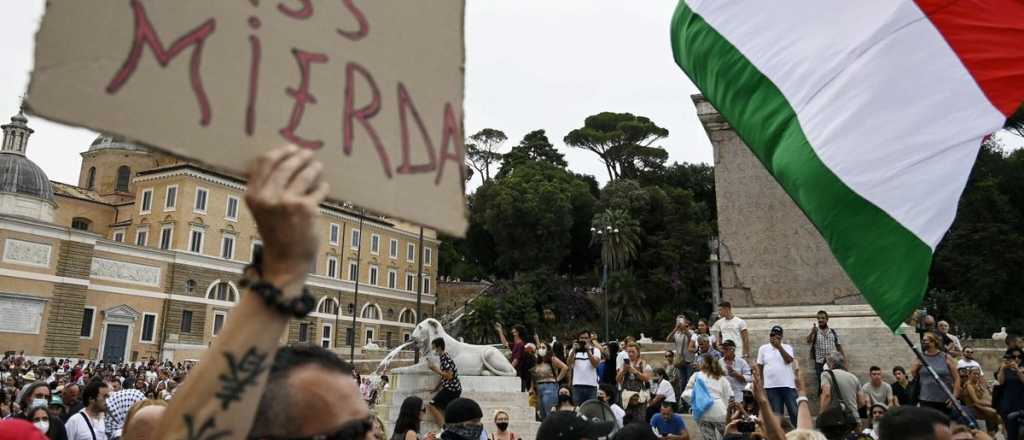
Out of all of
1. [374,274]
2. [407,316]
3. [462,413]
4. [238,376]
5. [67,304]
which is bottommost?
[462,413]

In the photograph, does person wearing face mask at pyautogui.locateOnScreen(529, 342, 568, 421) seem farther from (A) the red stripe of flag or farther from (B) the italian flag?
(A) the red stripe of flag

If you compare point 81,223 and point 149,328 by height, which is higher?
point 81,223

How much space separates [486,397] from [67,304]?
121ft

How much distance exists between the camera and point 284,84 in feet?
4.46

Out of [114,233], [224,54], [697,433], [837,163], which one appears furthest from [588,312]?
[224,54]

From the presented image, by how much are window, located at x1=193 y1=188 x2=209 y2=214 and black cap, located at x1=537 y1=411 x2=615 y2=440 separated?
4865 cm

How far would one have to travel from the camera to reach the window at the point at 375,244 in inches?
2308

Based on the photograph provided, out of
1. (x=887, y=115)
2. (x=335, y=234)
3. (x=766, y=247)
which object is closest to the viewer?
(x=887, y=115)

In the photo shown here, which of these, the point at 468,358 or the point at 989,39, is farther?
the point at 468,358

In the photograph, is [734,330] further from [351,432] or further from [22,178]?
[22,178]

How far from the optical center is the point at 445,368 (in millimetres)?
9508

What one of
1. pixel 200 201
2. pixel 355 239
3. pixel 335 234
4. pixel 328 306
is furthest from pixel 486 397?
pixel 355 239

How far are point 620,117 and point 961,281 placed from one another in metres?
34.5

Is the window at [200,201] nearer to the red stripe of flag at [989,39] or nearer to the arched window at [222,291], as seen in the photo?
the arched window at [222,291]
